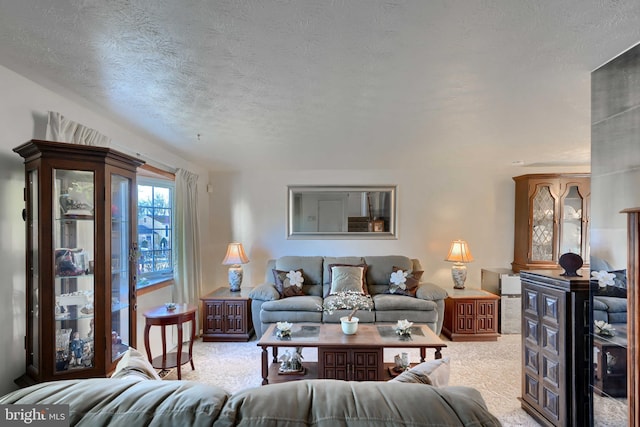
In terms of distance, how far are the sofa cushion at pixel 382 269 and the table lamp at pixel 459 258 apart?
59cm

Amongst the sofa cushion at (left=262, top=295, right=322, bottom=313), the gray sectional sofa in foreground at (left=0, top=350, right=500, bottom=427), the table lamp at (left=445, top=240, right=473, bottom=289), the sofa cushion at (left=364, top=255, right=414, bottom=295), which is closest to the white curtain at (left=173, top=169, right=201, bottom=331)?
the sofa cushion at (left=262, top=295, right=322, bottom=313)

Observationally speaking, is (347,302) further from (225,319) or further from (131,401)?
(131,401)

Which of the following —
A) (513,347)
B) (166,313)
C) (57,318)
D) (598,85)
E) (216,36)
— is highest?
(216,36)

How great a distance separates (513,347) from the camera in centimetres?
367

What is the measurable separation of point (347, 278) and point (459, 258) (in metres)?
1.61

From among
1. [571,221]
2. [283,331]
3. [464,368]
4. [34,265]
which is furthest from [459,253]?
[34,265]

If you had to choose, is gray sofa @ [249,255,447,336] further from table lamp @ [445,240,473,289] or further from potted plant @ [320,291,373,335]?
table lamp @ [445,240,473,289]

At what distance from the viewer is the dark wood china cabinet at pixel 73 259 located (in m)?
1.71

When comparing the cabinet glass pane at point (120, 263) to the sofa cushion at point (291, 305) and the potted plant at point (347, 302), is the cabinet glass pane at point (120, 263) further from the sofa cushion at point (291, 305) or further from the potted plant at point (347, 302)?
the potted plant at point (347, 302)

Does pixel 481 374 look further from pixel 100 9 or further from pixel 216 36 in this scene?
pixel 100 9

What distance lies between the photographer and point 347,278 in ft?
13.5

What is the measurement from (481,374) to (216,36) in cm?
355

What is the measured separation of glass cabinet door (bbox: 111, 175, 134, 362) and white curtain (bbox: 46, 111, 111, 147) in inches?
18.7

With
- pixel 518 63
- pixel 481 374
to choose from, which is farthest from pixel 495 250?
pixel 518 63
